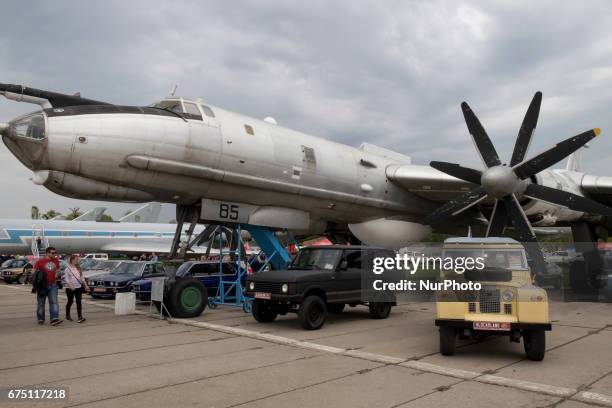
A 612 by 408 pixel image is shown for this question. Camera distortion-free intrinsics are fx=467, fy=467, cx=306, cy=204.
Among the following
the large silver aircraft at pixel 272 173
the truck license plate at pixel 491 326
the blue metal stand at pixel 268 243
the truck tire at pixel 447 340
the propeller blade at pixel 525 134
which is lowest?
the truck tire at pixel 447 340

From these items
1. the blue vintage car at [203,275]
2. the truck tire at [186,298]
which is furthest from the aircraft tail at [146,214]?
the truck tire at [186,298]

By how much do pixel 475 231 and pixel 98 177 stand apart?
13.5m

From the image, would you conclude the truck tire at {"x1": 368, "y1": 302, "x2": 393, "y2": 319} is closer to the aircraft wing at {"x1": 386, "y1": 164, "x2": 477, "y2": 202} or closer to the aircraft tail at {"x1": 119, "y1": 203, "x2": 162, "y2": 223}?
the aircraft wing at {"x1": 386, "y1": 164, "x2": 477, "y2": 202}

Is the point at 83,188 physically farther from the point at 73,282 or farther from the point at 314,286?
the point at 314,286

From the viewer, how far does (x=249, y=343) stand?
8.20 metres

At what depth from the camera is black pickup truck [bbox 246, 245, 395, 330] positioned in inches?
371

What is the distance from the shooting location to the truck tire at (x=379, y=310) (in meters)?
11.2

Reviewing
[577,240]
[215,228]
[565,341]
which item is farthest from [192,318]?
[577,240]

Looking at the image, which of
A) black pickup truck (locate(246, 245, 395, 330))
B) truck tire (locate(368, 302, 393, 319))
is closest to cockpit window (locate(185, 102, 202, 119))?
black pickup truck (locate(246, 245, 395, 330))

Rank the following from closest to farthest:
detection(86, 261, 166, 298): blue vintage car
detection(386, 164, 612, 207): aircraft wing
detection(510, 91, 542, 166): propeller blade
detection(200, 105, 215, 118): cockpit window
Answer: detection(200, 105, 215, 118): cockpit window, detection(510, 91, 542, 166): propeller blade, detection(386, 164, 612, 207): aircraft wing, detection(86, 261, 166, 298): blue vintage car

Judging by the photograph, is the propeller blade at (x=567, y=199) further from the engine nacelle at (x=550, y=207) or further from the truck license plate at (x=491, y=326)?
the truck license plate at (x=491, y=326)

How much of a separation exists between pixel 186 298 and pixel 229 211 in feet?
7.72

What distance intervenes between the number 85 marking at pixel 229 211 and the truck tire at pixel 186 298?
178 cm

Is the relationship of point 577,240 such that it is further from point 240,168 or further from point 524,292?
point 240,168
